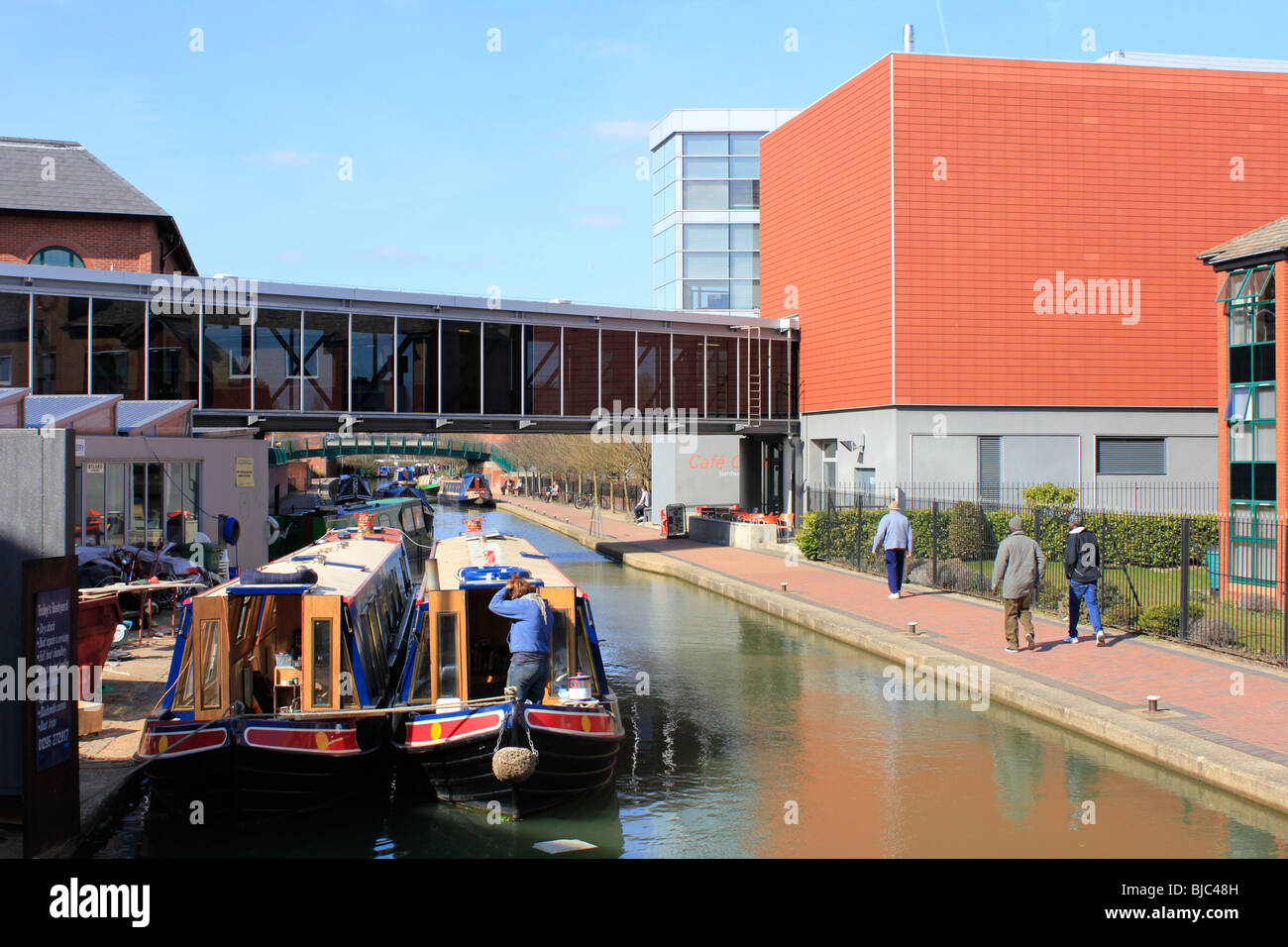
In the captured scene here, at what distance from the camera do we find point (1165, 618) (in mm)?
15781

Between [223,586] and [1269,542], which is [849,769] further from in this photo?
[1269,542]

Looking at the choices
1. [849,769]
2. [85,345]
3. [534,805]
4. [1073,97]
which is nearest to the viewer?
[534,805]

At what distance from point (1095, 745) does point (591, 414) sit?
73.3 ft

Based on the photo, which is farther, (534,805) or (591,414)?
(591,414)

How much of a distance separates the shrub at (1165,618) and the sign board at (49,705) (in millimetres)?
13625

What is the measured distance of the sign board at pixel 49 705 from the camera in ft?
25.2

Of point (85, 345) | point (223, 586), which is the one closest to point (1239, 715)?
point (223, 586)

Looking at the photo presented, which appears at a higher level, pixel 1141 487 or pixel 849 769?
pixel 1141 487

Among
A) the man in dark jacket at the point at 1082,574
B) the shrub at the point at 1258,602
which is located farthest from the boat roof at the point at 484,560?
the shrub at the point at 1258,602

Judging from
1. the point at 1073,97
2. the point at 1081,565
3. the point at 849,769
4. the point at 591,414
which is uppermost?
the point at 1073,97

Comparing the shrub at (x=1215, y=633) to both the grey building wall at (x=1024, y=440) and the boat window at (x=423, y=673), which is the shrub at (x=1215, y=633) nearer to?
the boat window at (x=423, y=673)

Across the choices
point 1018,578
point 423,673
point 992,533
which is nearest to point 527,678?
point 423,673

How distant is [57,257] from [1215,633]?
117ft
